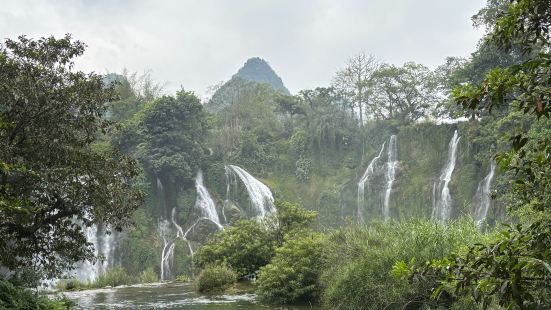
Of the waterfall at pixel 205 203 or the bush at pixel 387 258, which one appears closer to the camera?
the bush at pixel 387 258

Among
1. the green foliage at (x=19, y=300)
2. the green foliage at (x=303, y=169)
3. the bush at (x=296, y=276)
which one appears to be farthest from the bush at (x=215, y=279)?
the green foliage at (x=303, y=169)

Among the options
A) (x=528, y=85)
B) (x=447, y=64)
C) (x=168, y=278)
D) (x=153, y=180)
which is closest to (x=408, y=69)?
(x=447, y=64)

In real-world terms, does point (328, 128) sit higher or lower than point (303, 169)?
higher

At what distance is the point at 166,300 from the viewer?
18.5 metres

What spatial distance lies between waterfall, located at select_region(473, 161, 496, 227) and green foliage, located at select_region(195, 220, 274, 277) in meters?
15.1

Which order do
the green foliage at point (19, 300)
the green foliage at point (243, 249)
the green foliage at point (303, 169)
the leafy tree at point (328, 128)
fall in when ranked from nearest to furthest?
the green foliage at point (19, 300) < the green foliage at point (243, 249) < the green foliage at point (303, 169) < the leafy tree at point (328, 128)

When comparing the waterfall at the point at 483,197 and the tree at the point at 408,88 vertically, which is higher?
the tree at the point at 408,88

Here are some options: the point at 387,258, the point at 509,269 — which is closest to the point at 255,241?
the point at 387,258

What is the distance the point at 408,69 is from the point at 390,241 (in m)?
36.1

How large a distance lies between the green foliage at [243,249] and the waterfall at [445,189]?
16.0m

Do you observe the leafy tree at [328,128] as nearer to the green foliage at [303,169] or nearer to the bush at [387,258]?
the green foliage at [303,169]

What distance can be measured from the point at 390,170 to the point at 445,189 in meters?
6.04

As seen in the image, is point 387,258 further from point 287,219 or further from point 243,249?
point 243,249

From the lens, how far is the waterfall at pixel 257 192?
3909 centimetres
